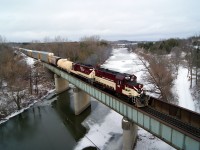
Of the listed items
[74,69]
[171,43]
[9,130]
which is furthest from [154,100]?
[171,43]

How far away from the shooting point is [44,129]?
3478 cm

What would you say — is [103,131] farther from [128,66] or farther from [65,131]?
[128,66]

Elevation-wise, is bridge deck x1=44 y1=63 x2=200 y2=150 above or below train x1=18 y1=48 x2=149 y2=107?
below

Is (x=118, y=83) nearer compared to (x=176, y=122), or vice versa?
(x=176, y=122)

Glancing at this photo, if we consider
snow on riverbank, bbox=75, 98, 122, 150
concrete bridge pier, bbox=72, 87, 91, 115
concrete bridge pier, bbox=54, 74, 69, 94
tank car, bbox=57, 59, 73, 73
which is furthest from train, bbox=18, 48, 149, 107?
concrete bridge pier, bbox=54, 74, 69, 94

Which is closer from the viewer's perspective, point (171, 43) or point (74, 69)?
point (74, 69)

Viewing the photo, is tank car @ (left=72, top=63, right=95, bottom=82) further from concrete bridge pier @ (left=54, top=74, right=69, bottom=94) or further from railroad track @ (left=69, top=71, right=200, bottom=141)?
concrete bridge pier @ (left=54, top=74, right=69, bottom=94)

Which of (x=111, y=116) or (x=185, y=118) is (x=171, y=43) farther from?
(x=185, y=118)

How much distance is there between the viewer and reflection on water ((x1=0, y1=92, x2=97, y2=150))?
3019 cm

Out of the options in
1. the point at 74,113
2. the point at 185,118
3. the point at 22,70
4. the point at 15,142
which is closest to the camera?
the point at 185,118

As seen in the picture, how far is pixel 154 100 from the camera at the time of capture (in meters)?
24.6

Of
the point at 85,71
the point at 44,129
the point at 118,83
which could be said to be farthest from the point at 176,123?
the point at 44,129

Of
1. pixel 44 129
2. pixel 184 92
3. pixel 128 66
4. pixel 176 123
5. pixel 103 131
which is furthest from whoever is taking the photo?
pixel 128 66

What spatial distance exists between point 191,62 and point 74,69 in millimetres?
37334
